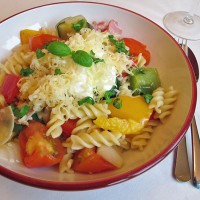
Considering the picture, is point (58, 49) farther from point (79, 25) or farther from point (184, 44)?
point (184, 44)

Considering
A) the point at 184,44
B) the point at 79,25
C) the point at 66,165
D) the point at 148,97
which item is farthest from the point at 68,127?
the point at 184,44

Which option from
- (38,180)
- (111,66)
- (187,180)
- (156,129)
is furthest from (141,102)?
(38,180)

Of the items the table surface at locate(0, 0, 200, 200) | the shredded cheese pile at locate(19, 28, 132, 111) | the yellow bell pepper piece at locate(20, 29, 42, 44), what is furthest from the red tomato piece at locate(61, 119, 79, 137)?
the yellow bell pepper piece at locate(20, 29, 42, 44)

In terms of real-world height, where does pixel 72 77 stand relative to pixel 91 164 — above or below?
above

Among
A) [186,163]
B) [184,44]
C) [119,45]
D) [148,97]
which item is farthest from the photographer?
[184,44]

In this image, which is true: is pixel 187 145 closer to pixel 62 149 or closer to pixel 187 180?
pixel 187 180

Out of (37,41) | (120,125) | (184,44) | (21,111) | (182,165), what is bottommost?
(182,165)

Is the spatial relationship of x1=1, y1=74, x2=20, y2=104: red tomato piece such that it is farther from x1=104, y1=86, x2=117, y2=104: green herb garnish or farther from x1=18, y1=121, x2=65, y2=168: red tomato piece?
x1=104, y1=86, x2=117, y2=104: green herb garnish
